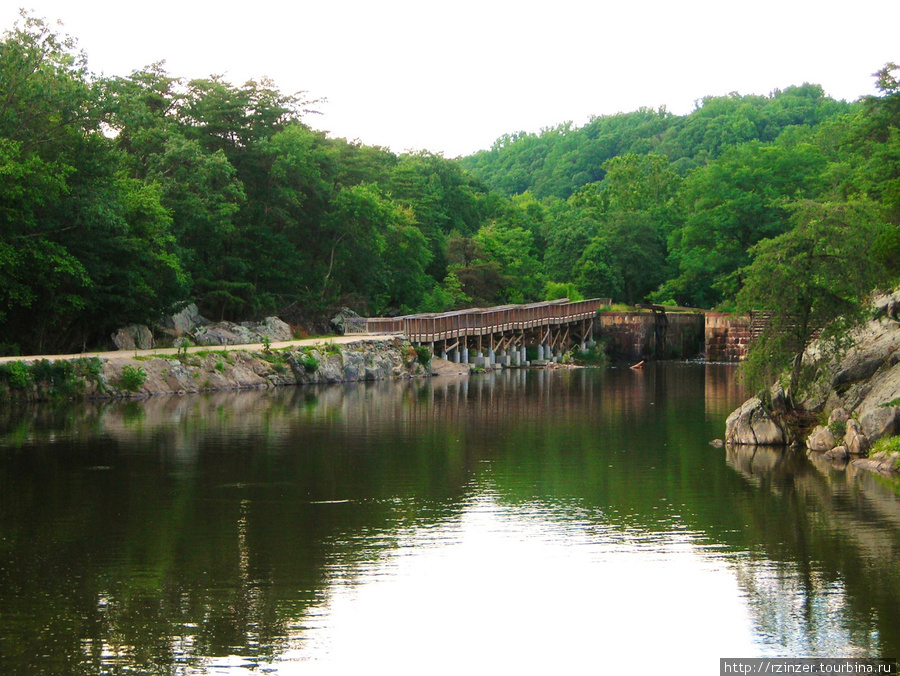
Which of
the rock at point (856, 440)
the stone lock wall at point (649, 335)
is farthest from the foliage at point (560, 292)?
the rock at point (856, 440)

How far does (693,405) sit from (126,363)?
20.6 metres

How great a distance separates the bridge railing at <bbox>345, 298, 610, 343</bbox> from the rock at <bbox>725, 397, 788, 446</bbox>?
1217 inches

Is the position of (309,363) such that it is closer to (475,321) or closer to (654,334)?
(475,321)

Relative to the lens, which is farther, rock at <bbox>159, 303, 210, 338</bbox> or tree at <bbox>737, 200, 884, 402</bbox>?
rock at <bbox>159, 303, 210, 338</bbox>

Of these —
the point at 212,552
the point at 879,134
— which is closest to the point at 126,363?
the point at 212,552

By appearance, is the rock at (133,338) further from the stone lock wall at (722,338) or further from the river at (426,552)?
the stone lock wall at (722,338)

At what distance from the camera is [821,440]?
88.3 feet

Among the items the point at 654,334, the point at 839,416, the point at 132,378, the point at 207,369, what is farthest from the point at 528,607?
the point at 654,334

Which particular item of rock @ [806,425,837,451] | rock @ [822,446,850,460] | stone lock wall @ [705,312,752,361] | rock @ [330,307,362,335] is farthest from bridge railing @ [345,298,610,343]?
rock @ [822,446,850,460]

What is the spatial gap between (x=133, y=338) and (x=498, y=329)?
82.0ft

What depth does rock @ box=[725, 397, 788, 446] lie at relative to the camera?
2832cm

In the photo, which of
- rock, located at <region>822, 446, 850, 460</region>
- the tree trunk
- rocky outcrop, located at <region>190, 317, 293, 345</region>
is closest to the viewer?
rock, located at <region>822, 446, 850, 460</region>

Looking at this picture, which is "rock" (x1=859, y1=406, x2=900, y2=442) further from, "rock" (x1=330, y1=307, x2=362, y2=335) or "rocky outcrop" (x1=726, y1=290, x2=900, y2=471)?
"rock" (x1=330, y1=307, x2=362, y2=335)

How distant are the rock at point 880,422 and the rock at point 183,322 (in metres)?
32.8
